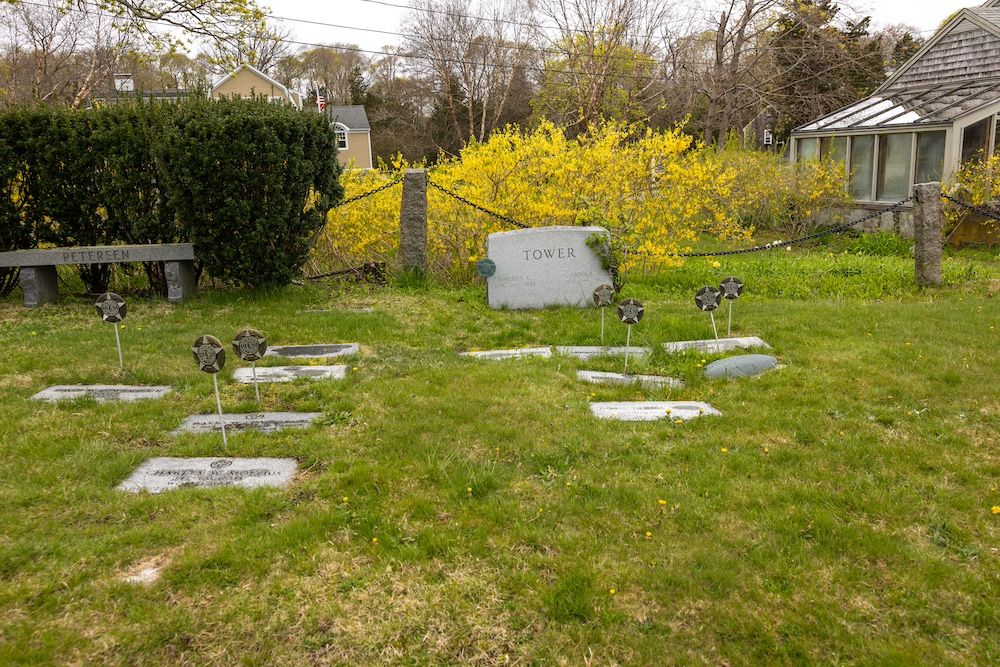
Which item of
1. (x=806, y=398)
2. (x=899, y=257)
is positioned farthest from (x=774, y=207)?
(x=806, y=398)

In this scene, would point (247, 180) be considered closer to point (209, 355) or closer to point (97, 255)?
point (97, 255)

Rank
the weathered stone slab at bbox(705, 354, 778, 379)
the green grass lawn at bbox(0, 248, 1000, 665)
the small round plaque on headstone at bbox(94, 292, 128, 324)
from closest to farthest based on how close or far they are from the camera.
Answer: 1. the green grass lawn at bbox(0, 248, 1000, 665)
2. the small round plaque on headstone at bbox(94, 292, 128, 324)
3. the weathered stone slab at bbox(705, 354, 778, 379)

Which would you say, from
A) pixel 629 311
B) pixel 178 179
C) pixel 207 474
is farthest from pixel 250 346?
pixel 178 179

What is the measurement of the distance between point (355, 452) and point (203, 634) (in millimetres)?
1603

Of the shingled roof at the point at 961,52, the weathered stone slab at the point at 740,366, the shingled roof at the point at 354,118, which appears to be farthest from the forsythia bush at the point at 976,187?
the shingled roof at the point at 354,118

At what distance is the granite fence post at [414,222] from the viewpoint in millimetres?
9086

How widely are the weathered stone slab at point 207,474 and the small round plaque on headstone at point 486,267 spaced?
4413 mm

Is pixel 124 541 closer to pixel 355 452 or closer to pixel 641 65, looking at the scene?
pixel 355 452

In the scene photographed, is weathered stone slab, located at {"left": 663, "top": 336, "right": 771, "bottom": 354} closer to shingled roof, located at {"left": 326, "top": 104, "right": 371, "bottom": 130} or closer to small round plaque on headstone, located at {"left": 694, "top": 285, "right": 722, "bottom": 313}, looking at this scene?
small round plaque on headstone, located at {"left": 694, "top": 285, "right": 722, "bottom": 313}

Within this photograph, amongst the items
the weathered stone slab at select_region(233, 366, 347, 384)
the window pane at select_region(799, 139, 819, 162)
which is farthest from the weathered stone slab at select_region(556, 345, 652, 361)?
the window pane at select_region(799, 139, 819, 162)

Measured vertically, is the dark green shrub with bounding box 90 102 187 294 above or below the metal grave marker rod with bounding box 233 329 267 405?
above

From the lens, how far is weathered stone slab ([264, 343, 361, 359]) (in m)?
6.31

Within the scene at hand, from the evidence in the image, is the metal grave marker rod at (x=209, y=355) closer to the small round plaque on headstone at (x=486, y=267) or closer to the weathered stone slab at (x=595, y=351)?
the weathered stone slab at (x=595, y=351)

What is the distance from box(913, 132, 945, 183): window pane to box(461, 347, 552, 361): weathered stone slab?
38.9 feet
